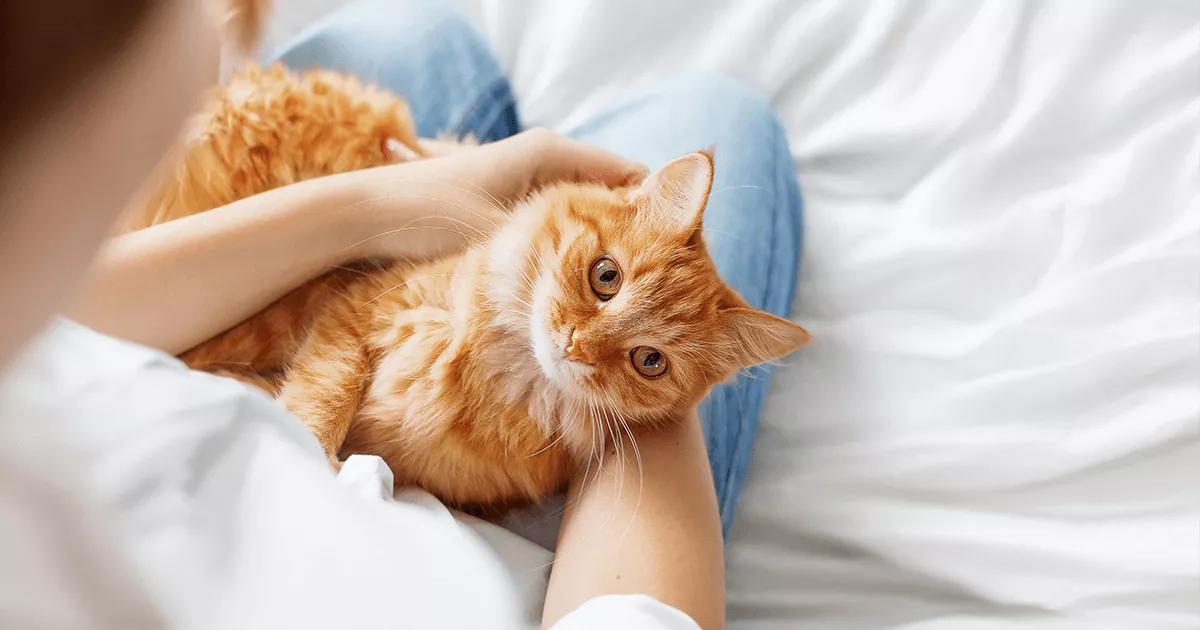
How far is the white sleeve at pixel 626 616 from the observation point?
652 millimetres

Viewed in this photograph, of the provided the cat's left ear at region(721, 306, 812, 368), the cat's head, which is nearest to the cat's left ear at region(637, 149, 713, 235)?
the cat's head

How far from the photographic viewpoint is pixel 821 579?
3.48ft

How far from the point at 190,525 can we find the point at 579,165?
66cm

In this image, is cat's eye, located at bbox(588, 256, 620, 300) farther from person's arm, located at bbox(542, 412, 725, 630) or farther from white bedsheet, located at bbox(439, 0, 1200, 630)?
white bedsheet, located at bbox(439, 0, 1200, 630)

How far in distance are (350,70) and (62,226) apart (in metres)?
1.19

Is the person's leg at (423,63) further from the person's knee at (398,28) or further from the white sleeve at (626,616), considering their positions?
the white sleeve at (626,616)

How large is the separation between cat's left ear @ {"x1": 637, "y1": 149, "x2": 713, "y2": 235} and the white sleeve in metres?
0.43

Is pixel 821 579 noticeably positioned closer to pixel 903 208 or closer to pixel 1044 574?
pixel 1044 574

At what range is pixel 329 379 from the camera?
3.15ft

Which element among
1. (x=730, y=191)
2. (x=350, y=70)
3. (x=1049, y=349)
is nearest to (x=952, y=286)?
(x=1049, y=349)

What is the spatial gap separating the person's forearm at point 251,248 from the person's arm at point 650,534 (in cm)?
37

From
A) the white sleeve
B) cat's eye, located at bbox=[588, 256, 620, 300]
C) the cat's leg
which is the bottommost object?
the cat's leg

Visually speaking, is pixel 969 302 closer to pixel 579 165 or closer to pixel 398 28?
pixel 579 165

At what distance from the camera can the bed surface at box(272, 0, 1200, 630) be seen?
39.7 inches
